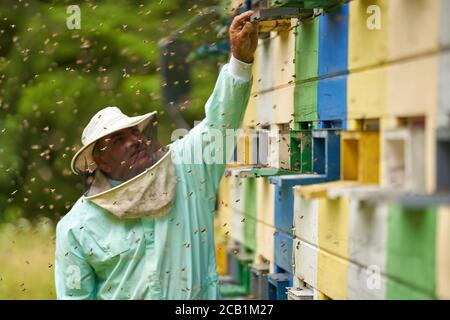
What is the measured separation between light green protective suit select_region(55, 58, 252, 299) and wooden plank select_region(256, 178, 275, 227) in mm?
895

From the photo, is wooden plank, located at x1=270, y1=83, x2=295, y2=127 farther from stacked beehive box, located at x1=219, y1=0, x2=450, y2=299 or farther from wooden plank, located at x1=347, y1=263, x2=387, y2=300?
wooden plank, located at x1=347, y1=263, x2=387, y2=300

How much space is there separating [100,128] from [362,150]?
1.49 m

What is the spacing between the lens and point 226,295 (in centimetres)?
612

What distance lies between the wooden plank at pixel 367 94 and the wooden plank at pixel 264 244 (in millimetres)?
1803

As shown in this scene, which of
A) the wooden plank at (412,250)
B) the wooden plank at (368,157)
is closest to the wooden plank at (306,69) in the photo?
the wooden plank at (368,157)

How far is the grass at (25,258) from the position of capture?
345 inches

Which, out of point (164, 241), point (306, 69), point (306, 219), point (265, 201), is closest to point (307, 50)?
point (306, 69)

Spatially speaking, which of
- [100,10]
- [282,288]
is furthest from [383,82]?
[100,10]

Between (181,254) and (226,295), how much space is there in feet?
6.89

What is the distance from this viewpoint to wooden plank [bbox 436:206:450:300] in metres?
2.48

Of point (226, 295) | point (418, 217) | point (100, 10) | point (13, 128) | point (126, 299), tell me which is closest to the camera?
point (418, 217)

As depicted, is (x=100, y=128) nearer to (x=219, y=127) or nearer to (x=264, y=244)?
(x=219, y=127)

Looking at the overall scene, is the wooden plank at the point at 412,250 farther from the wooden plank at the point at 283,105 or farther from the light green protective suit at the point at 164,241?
the wooden plank at the point at 283,105
